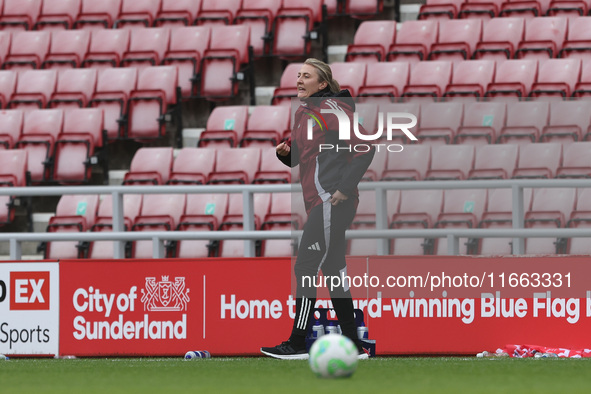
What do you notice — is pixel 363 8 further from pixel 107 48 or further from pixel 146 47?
pixel 107 48

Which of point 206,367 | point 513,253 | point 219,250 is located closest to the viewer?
point 206,367

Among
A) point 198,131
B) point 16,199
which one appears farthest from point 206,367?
point 198,131

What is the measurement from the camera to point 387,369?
6.00 metres

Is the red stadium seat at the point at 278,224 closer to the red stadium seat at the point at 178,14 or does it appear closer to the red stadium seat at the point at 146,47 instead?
the red stadium seat at the point at 146,47

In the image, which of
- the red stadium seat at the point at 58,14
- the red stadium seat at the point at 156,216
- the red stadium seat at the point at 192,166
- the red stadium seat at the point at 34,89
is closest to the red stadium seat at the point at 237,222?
the red stadium seat at the point at 156,216

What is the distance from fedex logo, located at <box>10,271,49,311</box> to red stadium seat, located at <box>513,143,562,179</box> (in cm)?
381

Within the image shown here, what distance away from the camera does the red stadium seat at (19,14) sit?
1576 centimetres

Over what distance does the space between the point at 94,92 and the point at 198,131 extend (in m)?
1.46

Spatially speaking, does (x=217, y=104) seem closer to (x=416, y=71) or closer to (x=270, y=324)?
(x=416, y=71)

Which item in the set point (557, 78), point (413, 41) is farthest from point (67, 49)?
point (557, 78)

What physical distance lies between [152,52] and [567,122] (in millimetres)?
7695

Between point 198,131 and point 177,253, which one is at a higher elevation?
point 198,131

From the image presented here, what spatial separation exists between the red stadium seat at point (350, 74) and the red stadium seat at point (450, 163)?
4.83 metres
